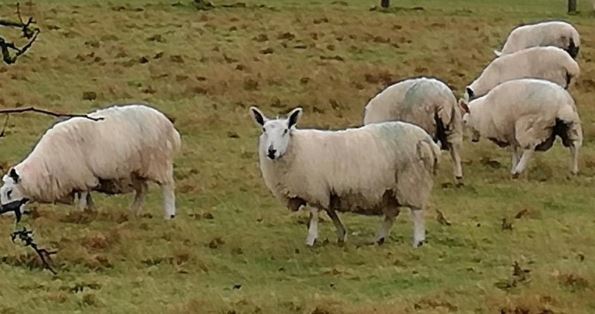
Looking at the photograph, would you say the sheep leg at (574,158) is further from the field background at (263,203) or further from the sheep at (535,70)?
the sheep at (535,70)

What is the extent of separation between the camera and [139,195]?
37.0 feet

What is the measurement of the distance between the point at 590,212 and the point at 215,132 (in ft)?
19.5

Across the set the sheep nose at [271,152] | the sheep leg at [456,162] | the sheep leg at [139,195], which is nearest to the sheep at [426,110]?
the sheep leg at [456,162]

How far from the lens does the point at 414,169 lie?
979 centimetres

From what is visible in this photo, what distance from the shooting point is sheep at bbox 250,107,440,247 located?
382 inches

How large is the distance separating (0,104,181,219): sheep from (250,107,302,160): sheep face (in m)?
1.36

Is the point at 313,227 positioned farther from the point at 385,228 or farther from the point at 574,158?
the point at 574,158

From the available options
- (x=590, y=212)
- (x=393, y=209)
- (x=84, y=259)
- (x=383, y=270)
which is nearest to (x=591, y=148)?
(x=590, y=212)

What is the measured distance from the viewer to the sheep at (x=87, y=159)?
35.3ft

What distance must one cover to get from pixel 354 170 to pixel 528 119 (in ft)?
13.7

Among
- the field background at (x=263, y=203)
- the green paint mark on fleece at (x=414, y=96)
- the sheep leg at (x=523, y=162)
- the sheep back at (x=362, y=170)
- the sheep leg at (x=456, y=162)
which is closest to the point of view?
the field background at (x=263, y=203)

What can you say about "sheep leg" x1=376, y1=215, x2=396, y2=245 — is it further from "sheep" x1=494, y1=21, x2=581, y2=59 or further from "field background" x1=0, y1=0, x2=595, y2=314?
"sheep" x1=494, y1=21, x2=581, y2=59

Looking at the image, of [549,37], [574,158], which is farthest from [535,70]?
[549,37]

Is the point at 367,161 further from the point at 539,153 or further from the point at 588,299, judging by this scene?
the point at 539,153
